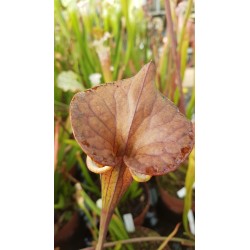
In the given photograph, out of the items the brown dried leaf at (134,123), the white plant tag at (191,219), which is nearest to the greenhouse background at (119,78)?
the white plant tag at (191,219)

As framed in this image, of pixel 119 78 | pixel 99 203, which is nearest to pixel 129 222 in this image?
pixel 99 203

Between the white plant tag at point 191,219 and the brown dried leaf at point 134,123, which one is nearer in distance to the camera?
the brown dried leaf at point 134,123

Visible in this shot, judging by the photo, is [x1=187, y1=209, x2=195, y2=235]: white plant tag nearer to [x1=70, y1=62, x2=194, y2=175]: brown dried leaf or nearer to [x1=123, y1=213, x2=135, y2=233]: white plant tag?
[x1=123, y1=213, x2=135, y2=233]: white plant tag

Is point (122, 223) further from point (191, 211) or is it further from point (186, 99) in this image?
point (186, 99)

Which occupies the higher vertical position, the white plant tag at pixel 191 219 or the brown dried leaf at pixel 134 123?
the brown dried leaf at pixel 134 123

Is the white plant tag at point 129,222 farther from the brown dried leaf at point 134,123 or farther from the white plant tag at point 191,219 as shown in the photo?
the brown dried leaf at point 134,123

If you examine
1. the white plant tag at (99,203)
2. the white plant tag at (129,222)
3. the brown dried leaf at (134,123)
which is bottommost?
the white plant tag at (129,222)
